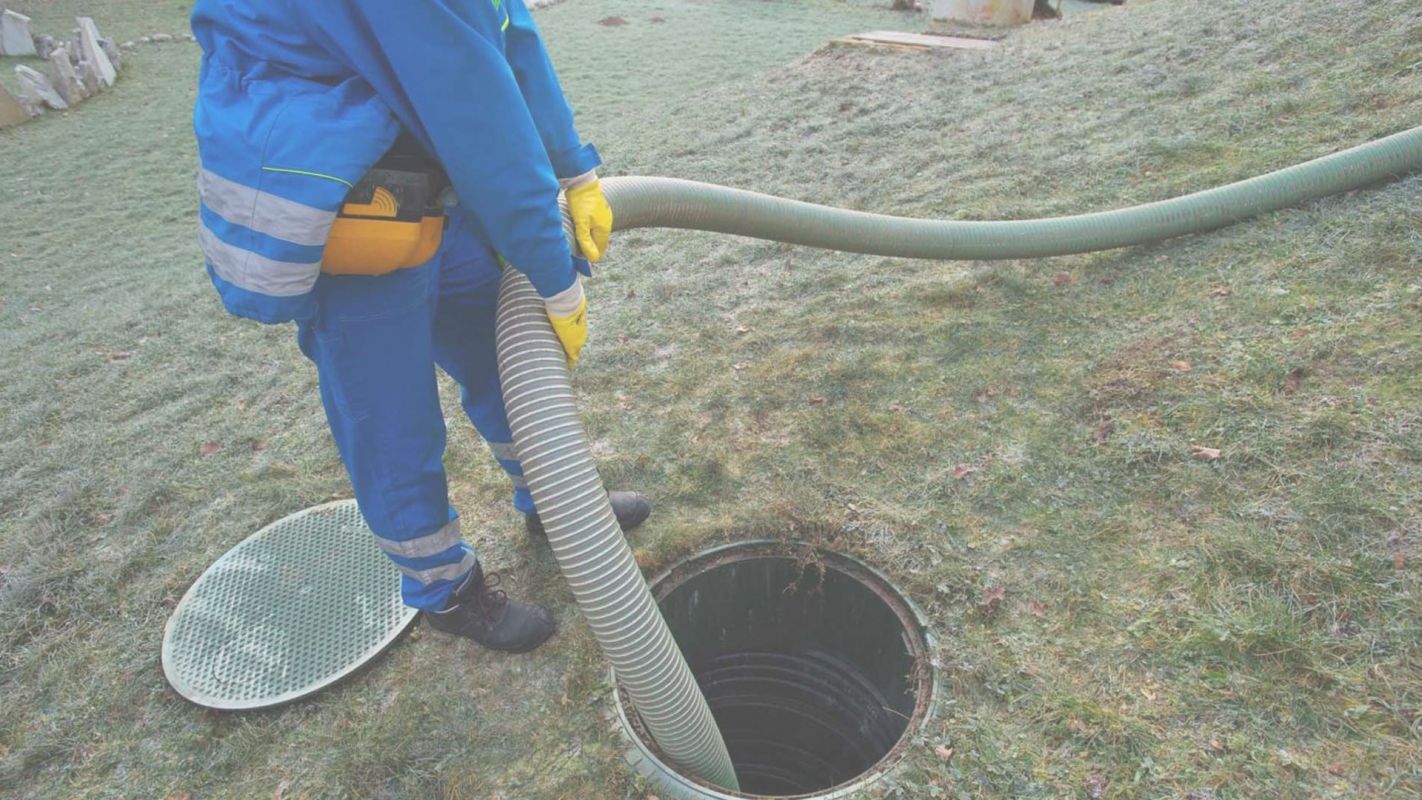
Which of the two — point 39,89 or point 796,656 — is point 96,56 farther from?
point 796,656

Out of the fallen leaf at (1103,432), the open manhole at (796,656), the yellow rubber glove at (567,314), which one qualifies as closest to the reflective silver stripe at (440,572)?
the open manhole at (796,656)

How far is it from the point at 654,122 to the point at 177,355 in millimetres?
4214

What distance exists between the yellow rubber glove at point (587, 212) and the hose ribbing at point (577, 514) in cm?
23

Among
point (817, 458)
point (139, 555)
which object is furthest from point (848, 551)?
point (139, 555)

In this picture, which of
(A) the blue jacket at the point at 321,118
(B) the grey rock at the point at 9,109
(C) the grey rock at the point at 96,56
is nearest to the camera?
(A) the blue jacket at the point at 321,118

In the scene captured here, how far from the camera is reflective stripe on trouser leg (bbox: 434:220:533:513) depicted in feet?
6.33

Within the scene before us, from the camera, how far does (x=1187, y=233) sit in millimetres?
3229

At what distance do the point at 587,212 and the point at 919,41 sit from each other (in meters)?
6.31

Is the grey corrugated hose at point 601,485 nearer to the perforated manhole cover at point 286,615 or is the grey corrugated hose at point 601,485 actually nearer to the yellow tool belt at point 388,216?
the yellow tool belt at point 388,216

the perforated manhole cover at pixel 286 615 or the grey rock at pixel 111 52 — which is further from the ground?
the grey rock at pixel 111 52

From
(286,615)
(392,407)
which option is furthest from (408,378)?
(286,615)

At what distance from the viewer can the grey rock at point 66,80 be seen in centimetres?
872

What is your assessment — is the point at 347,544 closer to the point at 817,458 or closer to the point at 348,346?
the point at 348,346

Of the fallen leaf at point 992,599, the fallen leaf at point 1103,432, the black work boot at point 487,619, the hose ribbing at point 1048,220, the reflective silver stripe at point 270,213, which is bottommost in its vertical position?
the fallen leaf at point 992,599
